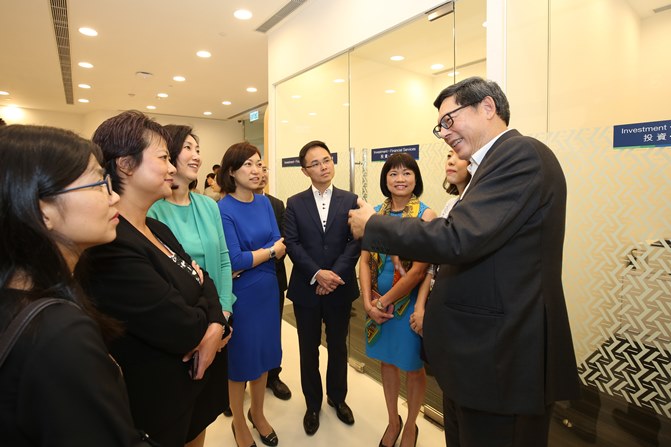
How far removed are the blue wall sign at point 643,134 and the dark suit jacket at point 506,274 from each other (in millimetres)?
851

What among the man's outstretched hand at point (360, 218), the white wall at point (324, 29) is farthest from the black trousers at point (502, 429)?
the white wall at point (324, 29)

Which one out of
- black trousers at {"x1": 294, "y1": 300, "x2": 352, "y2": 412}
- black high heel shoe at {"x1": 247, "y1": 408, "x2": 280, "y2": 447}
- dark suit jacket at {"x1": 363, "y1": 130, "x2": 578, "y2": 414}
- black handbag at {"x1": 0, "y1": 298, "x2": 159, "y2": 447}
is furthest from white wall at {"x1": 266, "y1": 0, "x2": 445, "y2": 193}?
black high heel shoe at {"x1": 247, "y1": 408, "x2": 280, "y2": 447}

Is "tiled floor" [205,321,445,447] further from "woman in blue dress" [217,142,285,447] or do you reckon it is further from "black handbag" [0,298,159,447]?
"black handbag" [0,298,159,447]

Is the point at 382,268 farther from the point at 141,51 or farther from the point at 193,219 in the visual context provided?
the point at 141,51

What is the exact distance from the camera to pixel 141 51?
570cm

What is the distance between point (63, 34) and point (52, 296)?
5.98 m

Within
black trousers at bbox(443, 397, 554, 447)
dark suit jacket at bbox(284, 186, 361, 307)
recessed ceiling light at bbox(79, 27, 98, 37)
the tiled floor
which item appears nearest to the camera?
black trousers at bbox(443, 397, 554, 447)

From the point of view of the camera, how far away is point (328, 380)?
8.56 ft

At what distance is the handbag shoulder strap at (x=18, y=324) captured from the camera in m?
0.61

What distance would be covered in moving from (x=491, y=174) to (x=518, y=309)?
45 centimetres

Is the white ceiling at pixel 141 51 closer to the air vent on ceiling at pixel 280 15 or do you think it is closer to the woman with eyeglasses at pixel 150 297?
the air vent on ceiling at pixel 280 15

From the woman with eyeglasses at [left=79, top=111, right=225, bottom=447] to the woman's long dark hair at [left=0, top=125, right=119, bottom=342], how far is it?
0.38 metres

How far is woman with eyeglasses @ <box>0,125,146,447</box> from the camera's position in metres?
0.63

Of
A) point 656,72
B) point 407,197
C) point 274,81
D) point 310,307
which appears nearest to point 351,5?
point 274,81
